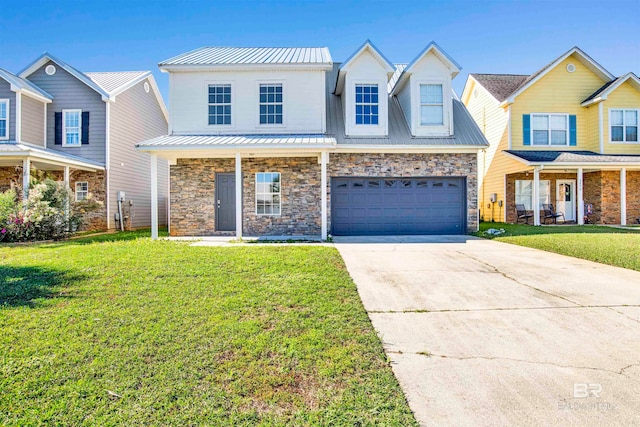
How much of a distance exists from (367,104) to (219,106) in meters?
5.28

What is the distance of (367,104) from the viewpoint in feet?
41.0

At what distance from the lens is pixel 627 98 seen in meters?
15.5

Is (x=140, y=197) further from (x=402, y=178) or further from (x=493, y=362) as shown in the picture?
(x=493, y=362)

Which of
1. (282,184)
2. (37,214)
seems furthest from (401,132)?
(37,214)

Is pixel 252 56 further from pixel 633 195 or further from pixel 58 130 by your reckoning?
pixel 633 195

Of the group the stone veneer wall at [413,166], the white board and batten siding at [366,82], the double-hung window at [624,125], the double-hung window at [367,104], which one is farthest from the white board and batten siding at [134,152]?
the double-hung window at [624,125]

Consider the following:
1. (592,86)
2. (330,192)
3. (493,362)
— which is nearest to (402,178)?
(330,192)

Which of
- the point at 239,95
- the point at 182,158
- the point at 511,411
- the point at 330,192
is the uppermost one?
the point at 239,95

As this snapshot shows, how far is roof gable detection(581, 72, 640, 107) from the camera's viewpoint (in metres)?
15.0

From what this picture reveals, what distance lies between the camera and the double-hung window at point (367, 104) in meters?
12.5

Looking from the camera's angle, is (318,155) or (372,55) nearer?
(318,155)

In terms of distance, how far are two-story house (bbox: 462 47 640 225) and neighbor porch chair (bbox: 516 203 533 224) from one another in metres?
0.19

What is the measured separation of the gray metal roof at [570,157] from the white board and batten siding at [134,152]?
1728 centimetres

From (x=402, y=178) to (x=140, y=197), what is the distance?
501 inches
